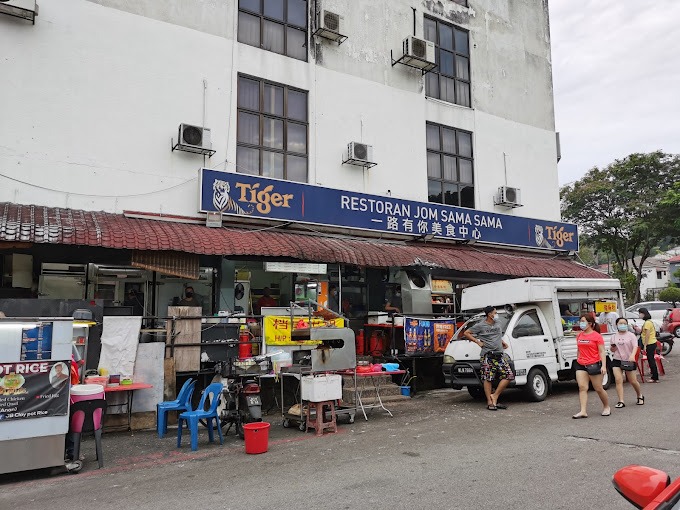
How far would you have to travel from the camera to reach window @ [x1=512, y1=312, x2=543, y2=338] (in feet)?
37.2

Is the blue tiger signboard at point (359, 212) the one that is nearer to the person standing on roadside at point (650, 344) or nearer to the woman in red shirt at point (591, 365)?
the person standing on roadside at point (650, 344)

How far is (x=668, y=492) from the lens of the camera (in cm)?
216

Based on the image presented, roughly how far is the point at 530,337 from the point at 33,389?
30.1ft

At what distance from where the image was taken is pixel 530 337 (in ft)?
37.3

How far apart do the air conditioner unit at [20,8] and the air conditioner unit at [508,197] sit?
44.9 ft

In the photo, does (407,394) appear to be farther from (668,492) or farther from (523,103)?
(523,103)

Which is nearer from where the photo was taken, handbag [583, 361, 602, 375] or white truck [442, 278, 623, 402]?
handbag [583, 361, 602, 375]

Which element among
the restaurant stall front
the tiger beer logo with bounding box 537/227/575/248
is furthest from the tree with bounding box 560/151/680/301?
the restaurant stall front

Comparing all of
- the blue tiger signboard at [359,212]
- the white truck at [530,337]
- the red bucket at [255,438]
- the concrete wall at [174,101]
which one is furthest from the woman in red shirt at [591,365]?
the concrete wall at [174,101]

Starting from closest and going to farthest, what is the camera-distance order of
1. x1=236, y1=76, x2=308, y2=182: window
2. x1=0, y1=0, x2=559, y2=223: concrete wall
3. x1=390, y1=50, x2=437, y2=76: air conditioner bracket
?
x1=0, y1=0, x2=559, y2=223: concrete wall, x1=236, y1=76, x2=308, y2=182: window, x1=390, y1=50, x2=437, y2=76: air conditioner bracket

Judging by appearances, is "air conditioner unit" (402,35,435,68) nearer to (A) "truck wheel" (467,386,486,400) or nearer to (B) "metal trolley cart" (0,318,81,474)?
(A) "truck wheel" (467,386,486,400)

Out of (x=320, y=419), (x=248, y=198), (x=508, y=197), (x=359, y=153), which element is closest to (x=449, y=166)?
(x=508, y=197)

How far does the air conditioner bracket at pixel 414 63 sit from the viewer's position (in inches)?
623

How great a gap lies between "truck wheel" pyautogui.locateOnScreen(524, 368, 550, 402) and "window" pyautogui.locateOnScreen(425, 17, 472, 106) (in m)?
9.50
